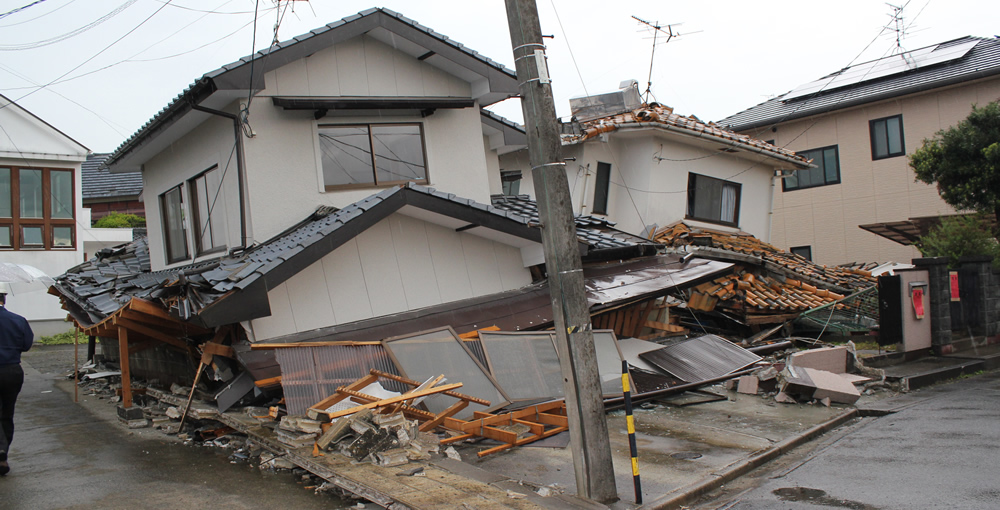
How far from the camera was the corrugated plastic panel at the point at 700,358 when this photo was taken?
10453mm

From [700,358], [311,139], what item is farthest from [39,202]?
[700,358]

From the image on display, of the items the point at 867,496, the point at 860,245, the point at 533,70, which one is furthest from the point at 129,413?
the point at 860,245

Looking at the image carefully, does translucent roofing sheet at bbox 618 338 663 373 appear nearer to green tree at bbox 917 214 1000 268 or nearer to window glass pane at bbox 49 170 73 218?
green tree at bbox 917 214 1000 268

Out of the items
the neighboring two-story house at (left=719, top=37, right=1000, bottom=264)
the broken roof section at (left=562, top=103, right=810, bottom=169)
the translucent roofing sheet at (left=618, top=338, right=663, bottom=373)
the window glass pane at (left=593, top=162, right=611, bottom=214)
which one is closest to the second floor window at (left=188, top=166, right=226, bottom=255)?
the translucent roofing sheet at (left=618, top=338, right=663, bottom=373)

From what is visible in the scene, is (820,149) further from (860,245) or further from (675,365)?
(675,365)

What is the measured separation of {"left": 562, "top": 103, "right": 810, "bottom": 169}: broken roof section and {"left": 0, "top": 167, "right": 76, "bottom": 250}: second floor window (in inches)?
709

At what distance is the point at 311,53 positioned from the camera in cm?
1052

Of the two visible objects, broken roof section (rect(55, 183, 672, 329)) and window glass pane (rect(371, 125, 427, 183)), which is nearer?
broken roof section (rect(55, 183, 672, 329))

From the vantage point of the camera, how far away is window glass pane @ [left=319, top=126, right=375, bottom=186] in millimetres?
10891

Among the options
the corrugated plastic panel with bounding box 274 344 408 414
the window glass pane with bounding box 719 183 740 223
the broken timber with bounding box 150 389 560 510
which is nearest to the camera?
the broken timber with bounding box 150 389 560 510

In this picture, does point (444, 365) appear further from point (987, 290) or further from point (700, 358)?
point (987, 290)

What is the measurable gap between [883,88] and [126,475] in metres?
22.3

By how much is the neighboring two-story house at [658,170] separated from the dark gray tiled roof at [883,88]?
13.5 feet

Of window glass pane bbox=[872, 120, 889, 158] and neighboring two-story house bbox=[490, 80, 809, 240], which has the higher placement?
window glass pane bbox=[872, 120, 889, 158]
